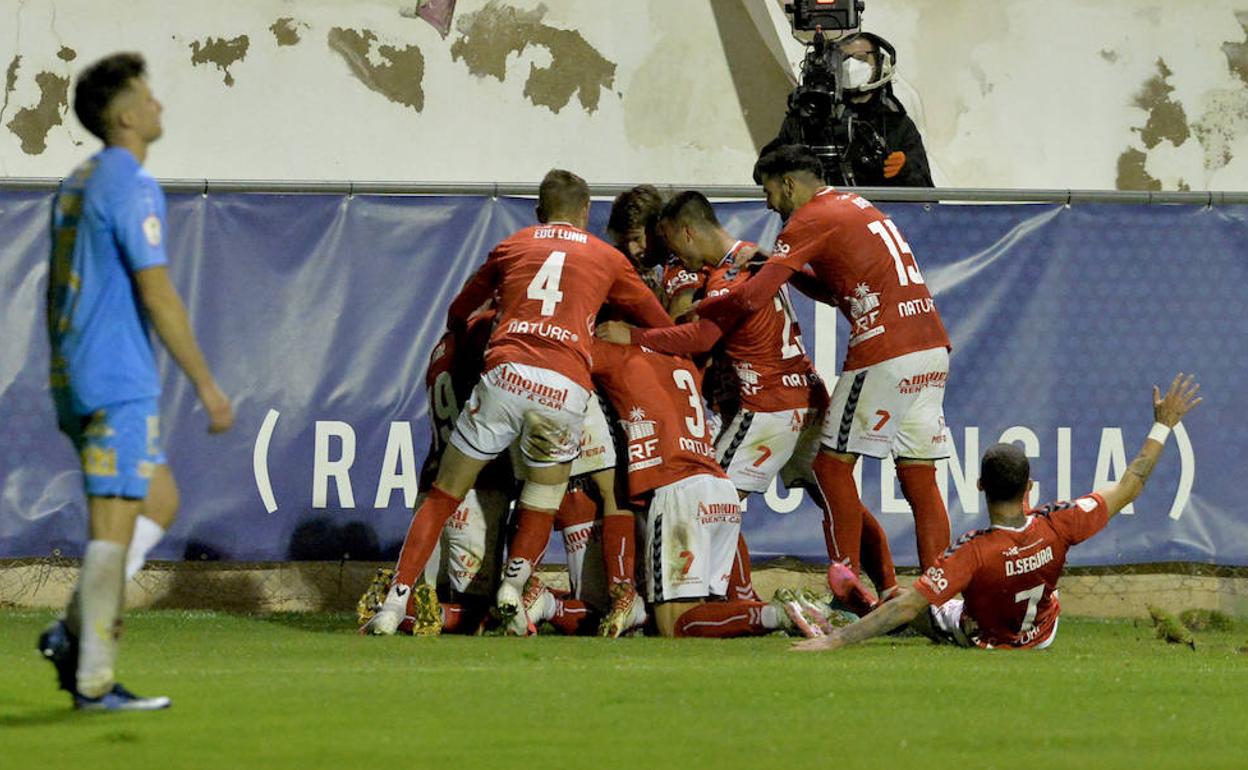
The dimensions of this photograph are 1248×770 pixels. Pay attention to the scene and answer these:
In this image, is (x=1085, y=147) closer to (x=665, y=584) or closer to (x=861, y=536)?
(x=861, y=536)

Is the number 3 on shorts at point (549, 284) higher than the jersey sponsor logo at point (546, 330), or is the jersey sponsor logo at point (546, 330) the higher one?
the number 3 on shorts at point (549, 284)

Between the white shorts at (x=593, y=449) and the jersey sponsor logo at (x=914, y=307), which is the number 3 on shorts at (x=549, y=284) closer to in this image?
→ the white shorts at (x=593, y=449)

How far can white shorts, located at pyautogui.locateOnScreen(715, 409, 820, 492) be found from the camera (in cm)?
876

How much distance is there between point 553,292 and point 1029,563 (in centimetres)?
223

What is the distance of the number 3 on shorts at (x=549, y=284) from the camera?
26.9ft

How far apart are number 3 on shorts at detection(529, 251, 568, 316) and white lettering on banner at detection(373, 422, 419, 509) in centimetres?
165

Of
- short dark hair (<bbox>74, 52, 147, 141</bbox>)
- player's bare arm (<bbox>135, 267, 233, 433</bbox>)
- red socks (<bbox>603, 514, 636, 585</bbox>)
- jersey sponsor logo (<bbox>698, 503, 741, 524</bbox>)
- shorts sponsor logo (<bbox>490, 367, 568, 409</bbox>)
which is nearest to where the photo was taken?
player's bare arm (<bbox>135, 267, 233, 433</bbox>)

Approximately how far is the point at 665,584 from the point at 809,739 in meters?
3.33

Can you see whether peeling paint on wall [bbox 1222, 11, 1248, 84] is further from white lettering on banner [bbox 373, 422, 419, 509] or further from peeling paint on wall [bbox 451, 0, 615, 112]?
white lettering on banner [bbox 373, 422, 419, 509]

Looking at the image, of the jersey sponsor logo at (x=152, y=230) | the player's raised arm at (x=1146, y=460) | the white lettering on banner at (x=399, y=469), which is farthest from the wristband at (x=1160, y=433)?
the jersey sponsor logo at (x=152, y=230)

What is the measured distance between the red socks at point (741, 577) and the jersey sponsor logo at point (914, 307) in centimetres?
123

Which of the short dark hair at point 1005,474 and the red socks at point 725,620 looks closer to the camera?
the short dark hair at point 1005,474

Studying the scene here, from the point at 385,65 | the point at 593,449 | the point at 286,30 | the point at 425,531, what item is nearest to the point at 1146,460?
the point at 593,449

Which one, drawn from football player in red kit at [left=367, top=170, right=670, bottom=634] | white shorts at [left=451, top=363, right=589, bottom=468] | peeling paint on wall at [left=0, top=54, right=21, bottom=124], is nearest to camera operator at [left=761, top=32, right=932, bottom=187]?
football player in red kit at [left=367, top=170, right=670, bottom=634]
